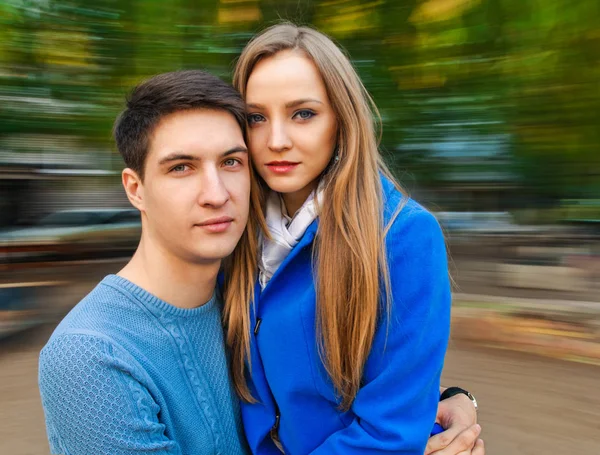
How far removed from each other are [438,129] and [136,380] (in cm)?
331

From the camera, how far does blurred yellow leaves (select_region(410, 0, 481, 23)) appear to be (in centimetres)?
Result: 417

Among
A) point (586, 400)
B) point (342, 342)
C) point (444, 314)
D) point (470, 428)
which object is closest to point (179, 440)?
point (342, 342)

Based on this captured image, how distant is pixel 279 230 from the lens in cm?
194

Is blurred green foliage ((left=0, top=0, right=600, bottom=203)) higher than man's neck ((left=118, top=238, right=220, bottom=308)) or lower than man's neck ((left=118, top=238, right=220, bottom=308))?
higher

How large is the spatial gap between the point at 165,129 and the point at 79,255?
10.9 ft

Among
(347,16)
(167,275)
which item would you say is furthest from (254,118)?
(347,16)

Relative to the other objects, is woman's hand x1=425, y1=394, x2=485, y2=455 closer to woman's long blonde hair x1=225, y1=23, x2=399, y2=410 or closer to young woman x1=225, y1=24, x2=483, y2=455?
young woman x1=225, y1=24, x2=483, y2=455

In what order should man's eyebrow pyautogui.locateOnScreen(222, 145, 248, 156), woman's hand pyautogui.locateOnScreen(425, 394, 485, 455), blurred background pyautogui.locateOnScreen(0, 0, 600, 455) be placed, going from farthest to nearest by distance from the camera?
blurred background pyautogui.locateOnScreen(0, 0, 600, 455), woman's hand pyautogui.locateOnScreen(425, 394, 485, 455), man's eyebrow pyautogui.locateOnScreen(222, 145, 248, 156)

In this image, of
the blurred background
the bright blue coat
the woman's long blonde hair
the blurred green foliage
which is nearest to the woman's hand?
the bright blue coat

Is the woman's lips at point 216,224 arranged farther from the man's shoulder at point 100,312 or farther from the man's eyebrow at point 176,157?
the man's shoulder at point 100,312

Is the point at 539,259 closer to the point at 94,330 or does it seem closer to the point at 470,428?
the point at 470,428

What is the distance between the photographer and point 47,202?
15.6 ft

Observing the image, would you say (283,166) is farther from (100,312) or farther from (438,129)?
(438,129)

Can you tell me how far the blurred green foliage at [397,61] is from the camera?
4.11m
